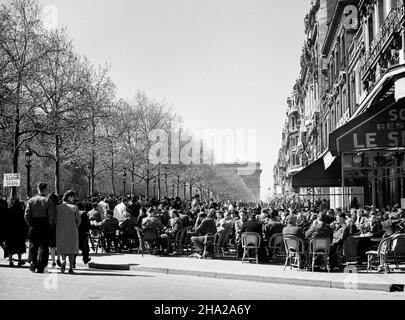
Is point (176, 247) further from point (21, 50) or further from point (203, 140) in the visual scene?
point (203, 140)

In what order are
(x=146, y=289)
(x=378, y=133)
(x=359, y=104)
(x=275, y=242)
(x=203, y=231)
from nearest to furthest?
(x=146, y=289) < (x=378, y=133) < (x=275, y=242) < (x=203, y=231) < (x=359, y=104)

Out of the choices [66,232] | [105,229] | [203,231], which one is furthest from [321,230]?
[105,229]

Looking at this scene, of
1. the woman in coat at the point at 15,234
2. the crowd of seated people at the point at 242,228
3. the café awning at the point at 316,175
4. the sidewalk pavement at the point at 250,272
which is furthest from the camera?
the café awning at the point at 316,175

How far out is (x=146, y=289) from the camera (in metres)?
11.3

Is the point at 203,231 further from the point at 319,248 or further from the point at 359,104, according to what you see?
the point at 359,104

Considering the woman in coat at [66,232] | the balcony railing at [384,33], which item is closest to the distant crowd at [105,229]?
the woman in coat at [66,232]

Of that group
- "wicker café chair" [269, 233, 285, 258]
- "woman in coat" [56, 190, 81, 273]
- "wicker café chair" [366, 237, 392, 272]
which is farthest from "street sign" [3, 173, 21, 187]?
"wicker café chair" [366, 237, 392, 272]

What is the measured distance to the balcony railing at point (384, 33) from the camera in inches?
910

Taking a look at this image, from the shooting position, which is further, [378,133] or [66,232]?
[378,133]

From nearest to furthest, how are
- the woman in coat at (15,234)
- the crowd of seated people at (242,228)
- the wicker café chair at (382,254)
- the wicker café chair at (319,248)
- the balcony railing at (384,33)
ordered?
1. the wicker café chair at (382,254)
2. the wicker café chair at (319,248)
3. the crowd of seated people at (242,228)
4. the woman in coat at (15,234)
5. the balcony railing at (384,33)

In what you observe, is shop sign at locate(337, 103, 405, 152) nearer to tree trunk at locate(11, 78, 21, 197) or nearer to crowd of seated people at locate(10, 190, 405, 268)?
crowd of seated people at locate(10, 190, 405, 268)

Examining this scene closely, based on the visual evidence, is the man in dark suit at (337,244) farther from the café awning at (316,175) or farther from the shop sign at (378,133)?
the café awning at (316,175)

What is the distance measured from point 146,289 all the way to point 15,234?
5900 millimetres

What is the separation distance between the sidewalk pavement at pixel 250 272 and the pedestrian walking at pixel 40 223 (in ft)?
7.42
